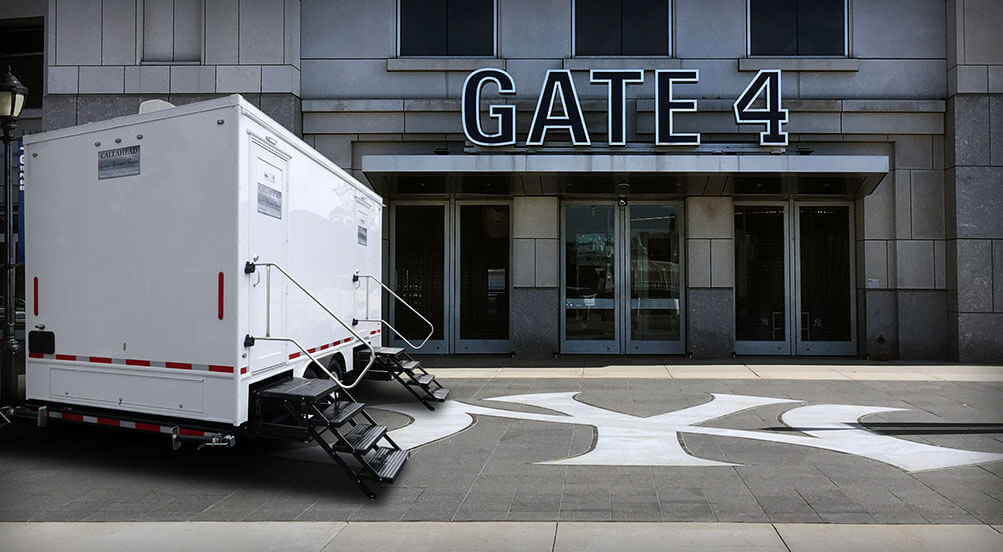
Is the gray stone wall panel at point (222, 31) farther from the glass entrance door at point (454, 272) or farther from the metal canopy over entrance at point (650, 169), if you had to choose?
the glass entrance door at point (454, 272)

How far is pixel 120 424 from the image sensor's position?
6.67m

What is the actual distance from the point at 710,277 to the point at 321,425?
11.6 meters

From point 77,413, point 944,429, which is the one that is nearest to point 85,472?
point 77,413

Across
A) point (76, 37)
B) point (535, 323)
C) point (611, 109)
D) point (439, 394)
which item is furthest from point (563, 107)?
point (76, 37)

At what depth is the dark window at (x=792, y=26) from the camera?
52.1 ft

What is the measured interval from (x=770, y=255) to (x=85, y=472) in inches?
552

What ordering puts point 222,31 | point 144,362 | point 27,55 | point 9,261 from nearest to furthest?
1. point 144,362
2. point 9,261
3. point 222,31
4. point 27,55

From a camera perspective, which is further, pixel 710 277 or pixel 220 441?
pixel 710 277

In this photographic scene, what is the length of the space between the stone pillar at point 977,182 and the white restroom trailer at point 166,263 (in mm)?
13581

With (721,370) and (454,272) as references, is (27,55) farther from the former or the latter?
(721,370)

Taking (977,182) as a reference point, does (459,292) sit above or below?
below

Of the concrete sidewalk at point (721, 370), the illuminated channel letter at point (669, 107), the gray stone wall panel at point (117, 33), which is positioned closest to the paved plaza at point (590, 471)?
the concrete sidewalk at point (721, 370)

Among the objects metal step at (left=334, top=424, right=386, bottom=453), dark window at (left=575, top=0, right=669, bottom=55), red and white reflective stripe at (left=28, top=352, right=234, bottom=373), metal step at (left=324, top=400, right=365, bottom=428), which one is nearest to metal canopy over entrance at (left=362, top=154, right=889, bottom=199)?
dark window at (left=575, top=0, right=669, bottom=55)

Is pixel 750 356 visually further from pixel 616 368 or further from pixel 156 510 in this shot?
pixel 156 510
